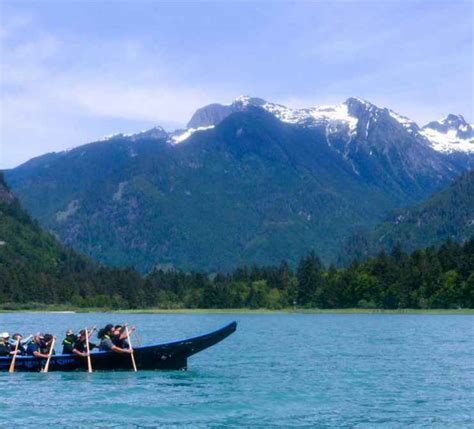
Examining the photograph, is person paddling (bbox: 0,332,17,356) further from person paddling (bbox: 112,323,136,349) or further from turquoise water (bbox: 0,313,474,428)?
person paddling (bbox: 112,323,136,349)

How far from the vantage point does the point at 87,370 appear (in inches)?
2516

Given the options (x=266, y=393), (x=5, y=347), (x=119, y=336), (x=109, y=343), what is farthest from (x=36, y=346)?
(x=266, y=393)

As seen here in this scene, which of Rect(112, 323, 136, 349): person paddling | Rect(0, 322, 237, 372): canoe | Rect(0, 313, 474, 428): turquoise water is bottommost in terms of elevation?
Rect(0, 313, 474, 428): turquoise water

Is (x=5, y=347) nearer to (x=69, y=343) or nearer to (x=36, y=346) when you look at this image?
(x=36, y=346)

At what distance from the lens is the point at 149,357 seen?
208 ft

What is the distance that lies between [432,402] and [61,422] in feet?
70.7

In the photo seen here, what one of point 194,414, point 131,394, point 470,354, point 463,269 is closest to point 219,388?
point 131,394

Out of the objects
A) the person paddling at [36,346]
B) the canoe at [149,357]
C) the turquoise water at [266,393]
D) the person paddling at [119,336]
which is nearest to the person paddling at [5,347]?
the person paddling at [36,346]

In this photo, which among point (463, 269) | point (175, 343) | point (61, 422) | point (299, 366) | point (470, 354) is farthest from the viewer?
point (463, 269)

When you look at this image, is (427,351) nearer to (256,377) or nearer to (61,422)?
(256,377)

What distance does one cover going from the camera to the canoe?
206 ft

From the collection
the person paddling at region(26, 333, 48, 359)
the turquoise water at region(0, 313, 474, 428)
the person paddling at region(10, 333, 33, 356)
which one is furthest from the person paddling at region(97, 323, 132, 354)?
the person paddling at region(10, 333, 33, 356)

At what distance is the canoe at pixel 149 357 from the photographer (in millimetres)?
62938

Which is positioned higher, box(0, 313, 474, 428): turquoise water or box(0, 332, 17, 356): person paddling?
box(0, 332, 17, 356): person paddling
